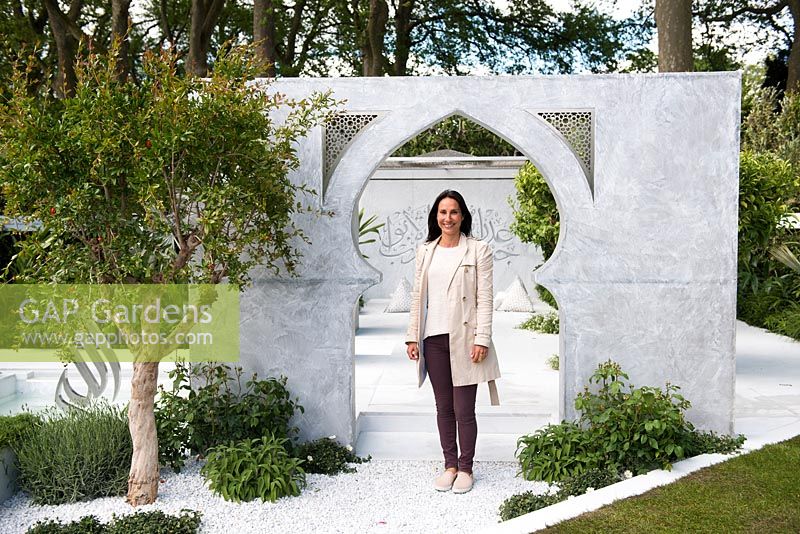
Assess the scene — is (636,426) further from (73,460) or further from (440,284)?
(73,460)

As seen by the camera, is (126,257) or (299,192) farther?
(299,192)

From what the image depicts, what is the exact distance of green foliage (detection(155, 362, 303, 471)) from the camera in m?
5.14

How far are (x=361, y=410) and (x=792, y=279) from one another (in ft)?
26.9

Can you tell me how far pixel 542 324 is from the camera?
11719mm

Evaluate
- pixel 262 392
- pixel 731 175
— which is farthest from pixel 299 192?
pixel 731 175

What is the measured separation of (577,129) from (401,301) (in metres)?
8.91

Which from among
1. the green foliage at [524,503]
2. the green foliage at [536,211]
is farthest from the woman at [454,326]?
the green foliage at [536,211]

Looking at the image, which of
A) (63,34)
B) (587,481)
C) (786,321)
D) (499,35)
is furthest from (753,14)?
(587,481)

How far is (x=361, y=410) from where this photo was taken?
6.72m

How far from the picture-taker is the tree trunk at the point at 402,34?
1808 cm

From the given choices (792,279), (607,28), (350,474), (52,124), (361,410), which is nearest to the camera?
(52,124)

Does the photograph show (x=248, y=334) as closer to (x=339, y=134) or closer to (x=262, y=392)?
(x=262, y=392)

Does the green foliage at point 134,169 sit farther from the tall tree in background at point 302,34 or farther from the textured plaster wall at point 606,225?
the tall tree in background at point 302,34

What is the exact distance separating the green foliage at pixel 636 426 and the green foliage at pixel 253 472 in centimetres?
190
